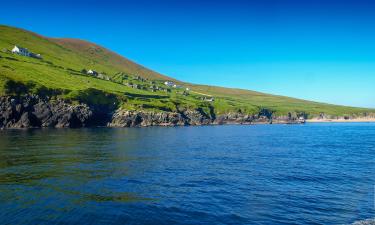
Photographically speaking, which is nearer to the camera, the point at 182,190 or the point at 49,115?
the point at 182,190

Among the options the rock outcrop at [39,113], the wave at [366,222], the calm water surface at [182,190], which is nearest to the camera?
the wave at [366,222]

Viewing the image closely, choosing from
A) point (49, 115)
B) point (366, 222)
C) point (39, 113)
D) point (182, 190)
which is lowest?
point (182, 190)

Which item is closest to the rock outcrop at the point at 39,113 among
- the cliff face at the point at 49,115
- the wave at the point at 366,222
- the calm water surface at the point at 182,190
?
the cliff face at the point at 49,115

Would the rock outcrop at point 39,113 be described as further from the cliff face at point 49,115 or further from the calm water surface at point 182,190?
the calm water surface at point 182,190

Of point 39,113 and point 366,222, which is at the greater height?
point 39,113

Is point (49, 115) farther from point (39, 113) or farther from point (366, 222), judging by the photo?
point (366, 222)

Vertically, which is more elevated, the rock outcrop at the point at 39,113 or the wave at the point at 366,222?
the rock outcrop at the point at 39,113

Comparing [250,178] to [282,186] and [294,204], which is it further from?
[294,204]

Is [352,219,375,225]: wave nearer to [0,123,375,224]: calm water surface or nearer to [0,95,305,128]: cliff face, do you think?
[0,123,375,224]: calm water surface

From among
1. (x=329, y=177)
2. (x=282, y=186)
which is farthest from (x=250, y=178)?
(x=329, y=177)

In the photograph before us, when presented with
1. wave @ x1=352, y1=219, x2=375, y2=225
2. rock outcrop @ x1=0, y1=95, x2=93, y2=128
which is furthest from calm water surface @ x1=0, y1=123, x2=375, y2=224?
rock outcrop @ x1=0, y1=95, x2=93, y2=128

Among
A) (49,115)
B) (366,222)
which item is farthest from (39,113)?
(366,222)

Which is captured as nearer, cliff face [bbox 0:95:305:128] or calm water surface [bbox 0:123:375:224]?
calm water surface [bbox 0:123:375:224]

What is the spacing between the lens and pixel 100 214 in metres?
29.2
